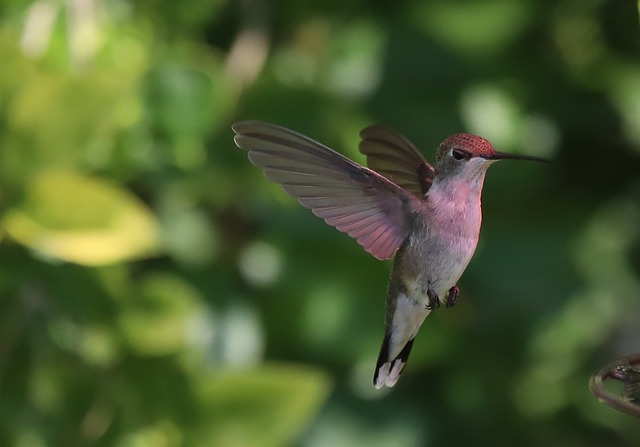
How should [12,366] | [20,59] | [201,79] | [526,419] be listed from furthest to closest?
[526,419]
[201,79]
[12,366]
[20,59]

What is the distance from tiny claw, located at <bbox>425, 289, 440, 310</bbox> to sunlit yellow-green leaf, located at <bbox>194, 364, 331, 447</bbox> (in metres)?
0.58

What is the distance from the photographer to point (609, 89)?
1861 millimetres

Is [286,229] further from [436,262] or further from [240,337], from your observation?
[436,262]

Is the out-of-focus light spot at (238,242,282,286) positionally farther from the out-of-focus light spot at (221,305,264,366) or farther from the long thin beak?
the long thin beak

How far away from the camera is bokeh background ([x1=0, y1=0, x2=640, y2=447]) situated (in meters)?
1.25

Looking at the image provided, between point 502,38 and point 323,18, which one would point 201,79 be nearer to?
point 323,18

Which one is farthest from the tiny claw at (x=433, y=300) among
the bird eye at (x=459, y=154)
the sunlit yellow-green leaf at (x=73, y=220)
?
the sunlit yellow-green leaf at (x=73, y=220)

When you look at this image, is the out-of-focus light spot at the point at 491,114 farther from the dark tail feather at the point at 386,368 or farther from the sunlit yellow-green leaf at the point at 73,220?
the dark tail feather at the point at 386,368

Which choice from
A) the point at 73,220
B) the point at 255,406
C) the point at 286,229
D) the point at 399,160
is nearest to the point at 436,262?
the point at 399,160

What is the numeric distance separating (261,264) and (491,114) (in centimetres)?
48

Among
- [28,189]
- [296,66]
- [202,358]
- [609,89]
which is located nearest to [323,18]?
[296,66]

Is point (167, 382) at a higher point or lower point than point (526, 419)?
higher

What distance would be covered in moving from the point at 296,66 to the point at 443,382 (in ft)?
2.00

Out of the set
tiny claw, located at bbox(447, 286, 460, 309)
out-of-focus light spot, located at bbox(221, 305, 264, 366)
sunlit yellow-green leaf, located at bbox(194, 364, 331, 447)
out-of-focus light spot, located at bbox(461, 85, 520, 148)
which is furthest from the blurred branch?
out-of-focus light spot, located at bbox(461, 85, 520, 148)
